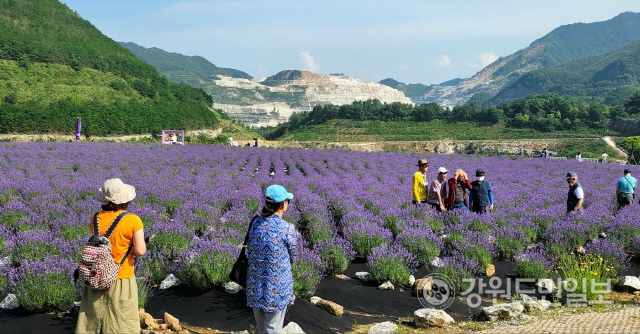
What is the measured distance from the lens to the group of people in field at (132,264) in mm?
3168

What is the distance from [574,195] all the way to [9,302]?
8467 millimetres

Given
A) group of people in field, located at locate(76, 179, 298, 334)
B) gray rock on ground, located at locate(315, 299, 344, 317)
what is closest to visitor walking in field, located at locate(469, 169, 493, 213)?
gray rock on ground, located at locate(315, 299, 344, 317)

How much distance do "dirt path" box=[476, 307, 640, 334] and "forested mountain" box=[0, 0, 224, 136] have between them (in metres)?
48.4

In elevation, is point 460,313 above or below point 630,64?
below

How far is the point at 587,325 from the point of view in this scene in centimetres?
437

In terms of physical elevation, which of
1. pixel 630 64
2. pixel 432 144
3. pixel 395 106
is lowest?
pixel 432 144

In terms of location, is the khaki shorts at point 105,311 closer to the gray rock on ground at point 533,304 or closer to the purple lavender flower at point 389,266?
the purple lavender flower at point 389,266

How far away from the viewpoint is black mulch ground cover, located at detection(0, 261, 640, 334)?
423 centimetres

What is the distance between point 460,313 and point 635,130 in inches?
2998

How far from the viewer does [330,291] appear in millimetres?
5520

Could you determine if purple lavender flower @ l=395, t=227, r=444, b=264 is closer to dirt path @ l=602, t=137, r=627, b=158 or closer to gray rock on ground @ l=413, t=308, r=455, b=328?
gray rock on ground @ l=413, t=308, r=455, b=328

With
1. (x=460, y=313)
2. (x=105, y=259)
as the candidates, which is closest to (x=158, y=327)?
(x=105, y=259)

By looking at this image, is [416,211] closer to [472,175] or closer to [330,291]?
[330,291]

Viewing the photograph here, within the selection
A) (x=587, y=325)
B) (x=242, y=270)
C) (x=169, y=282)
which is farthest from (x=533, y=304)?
(x=169, y=282)
